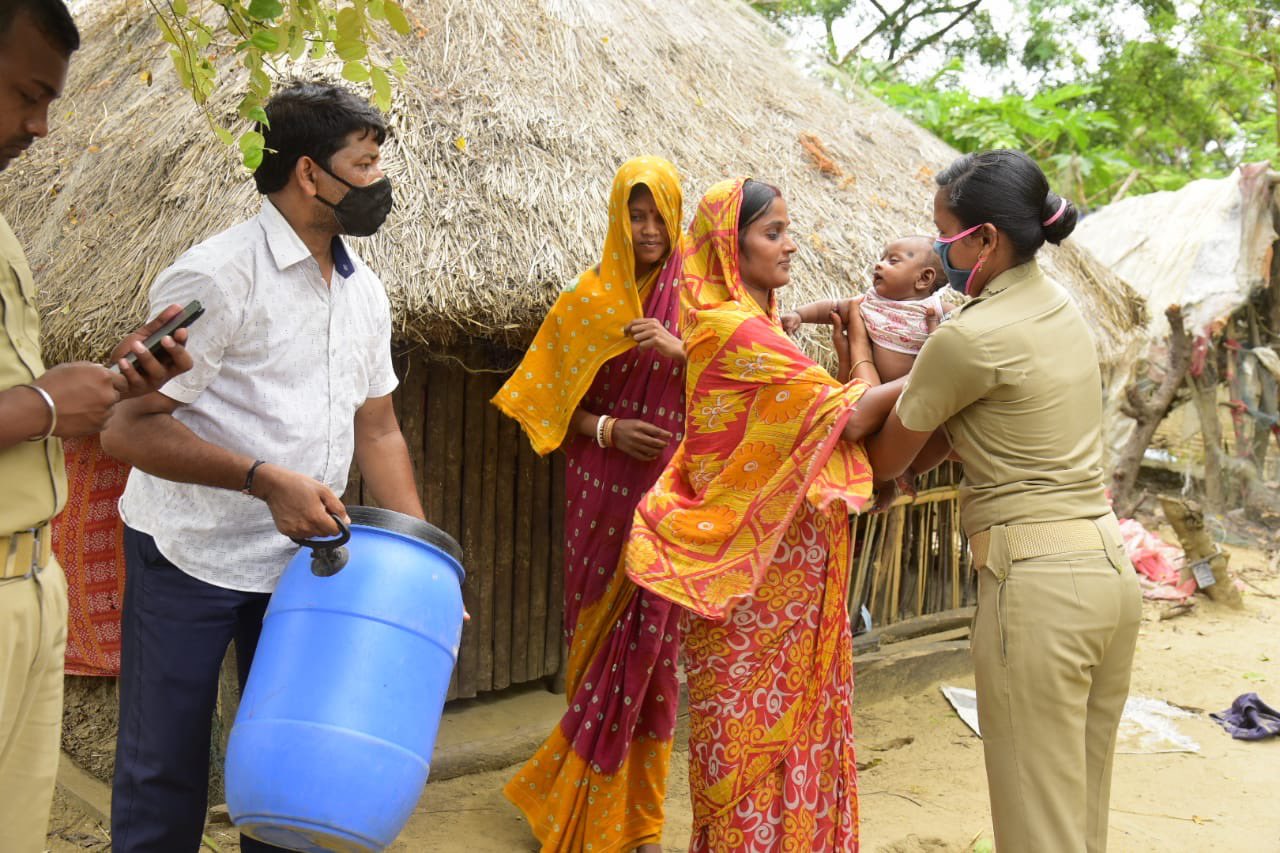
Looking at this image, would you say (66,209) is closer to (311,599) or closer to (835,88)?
(311,599)

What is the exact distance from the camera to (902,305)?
2.83m

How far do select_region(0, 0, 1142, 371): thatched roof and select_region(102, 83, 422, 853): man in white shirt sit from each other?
120 centimetres

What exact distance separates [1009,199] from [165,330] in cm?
172

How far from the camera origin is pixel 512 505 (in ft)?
15.2

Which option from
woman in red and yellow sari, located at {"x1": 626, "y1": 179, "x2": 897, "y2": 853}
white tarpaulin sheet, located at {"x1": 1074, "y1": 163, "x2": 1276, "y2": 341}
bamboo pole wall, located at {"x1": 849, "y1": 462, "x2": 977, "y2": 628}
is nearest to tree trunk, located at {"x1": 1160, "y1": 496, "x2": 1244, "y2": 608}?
bamboo pole wall, located at {"x1": 849, "y1": 462, "x2": 977, "y2": 628}

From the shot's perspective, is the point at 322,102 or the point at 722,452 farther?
the point at 722,452

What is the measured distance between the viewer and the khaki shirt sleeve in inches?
93.7

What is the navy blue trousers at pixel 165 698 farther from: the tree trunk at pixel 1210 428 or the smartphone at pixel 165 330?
the tree trunk at pixel 1210 428

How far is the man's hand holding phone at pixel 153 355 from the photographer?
190cm

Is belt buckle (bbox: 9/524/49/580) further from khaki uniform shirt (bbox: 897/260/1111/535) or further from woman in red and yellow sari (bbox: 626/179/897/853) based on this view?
khaki uniform shirt (bbox: 897/260/1111/535)

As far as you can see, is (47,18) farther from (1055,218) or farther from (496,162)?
(496,162)

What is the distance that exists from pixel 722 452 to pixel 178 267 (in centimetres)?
134

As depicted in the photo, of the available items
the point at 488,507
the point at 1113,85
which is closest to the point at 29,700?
the point at 488,507

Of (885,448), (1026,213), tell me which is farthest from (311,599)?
(1026,213)
